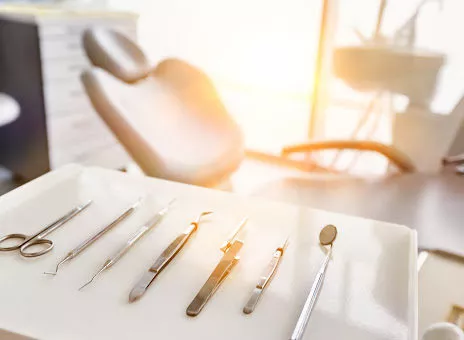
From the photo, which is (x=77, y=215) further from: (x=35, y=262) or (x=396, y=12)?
(x=396, y=12)

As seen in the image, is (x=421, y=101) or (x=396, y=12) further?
(x=396, y=12)

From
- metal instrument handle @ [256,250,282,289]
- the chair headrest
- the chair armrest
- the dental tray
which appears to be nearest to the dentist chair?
the chair headrest

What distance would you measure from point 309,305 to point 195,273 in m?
0.15

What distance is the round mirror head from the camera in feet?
2.19

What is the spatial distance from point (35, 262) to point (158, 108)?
35.7 inches

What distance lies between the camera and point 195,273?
59 centimetres

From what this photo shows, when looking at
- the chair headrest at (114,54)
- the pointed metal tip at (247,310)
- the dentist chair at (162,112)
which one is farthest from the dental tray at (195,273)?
the chair headrest at (114,54)

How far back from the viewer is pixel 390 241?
0.69 metres

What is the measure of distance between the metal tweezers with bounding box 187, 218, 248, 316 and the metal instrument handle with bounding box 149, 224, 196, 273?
6cm

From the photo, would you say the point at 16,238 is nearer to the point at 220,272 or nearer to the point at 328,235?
the point at 220,272

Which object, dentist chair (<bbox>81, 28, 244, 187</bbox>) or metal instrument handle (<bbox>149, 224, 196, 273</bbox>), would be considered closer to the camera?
metal instrument handle (<bbox>149, 224, 196, 273</bbox>)

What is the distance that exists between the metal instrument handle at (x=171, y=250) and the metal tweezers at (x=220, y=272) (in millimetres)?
55

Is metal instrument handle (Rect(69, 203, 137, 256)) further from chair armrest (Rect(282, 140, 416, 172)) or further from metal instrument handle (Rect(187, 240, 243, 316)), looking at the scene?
chair armrest (Rect(282, 140, 416, 172))

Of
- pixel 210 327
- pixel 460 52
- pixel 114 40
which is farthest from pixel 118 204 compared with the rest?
pixel 460 52
